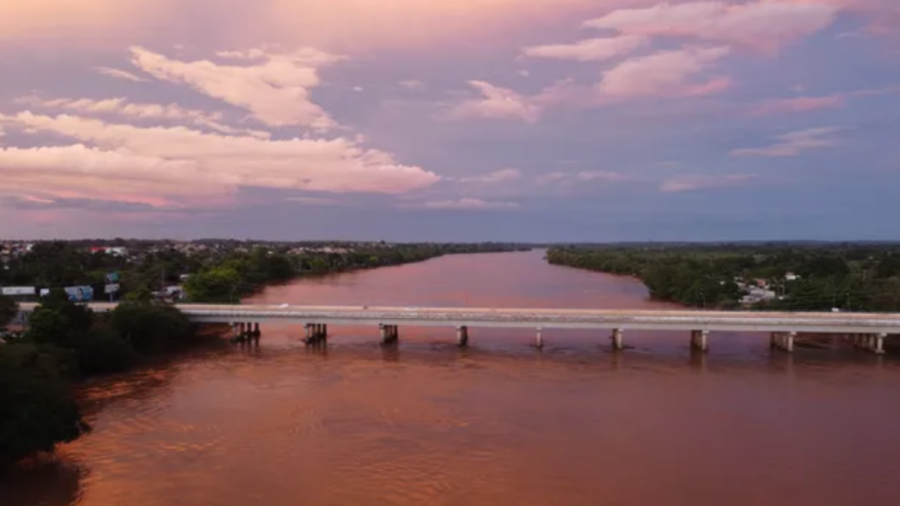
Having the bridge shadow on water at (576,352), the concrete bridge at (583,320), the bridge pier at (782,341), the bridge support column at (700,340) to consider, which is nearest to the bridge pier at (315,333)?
the concrete bridge at (583,320)

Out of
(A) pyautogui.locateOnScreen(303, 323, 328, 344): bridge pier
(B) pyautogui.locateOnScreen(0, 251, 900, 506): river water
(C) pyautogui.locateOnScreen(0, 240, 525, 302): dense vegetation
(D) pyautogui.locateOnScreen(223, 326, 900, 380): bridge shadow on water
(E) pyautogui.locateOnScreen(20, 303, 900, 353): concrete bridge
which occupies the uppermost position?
(C) pyautogui.locateOnScreen(0, 240, 525, 302): dense vegetation

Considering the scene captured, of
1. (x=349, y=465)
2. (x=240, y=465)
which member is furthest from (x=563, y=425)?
(x=240, y=465)

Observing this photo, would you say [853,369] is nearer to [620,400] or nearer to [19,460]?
[620,400]

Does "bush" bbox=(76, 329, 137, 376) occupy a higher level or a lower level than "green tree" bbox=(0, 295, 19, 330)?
lower

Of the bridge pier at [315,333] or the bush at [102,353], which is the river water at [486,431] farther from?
the bridge pier at [315,333]

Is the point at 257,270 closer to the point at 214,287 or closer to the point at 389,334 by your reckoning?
the point at 214,287

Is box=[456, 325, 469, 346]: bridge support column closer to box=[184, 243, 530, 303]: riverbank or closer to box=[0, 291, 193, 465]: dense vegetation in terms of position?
box=[0, 291, 193, 465]: dense vegetation

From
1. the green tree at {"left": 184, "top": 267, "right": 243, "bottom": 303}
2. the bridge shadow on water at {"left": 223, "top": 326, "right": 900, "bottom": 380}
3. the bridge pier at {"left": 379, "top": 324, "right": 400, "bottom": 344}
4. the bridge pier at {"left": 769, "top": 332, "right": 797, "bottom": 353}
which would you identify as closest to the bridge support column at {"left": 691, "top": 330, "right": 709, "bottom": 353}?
the bridge shadow on water at {"left": 223, "top": 326, "right": 900, "bottom": 380}

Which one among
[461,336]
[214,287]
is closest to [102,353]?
[461,336]
